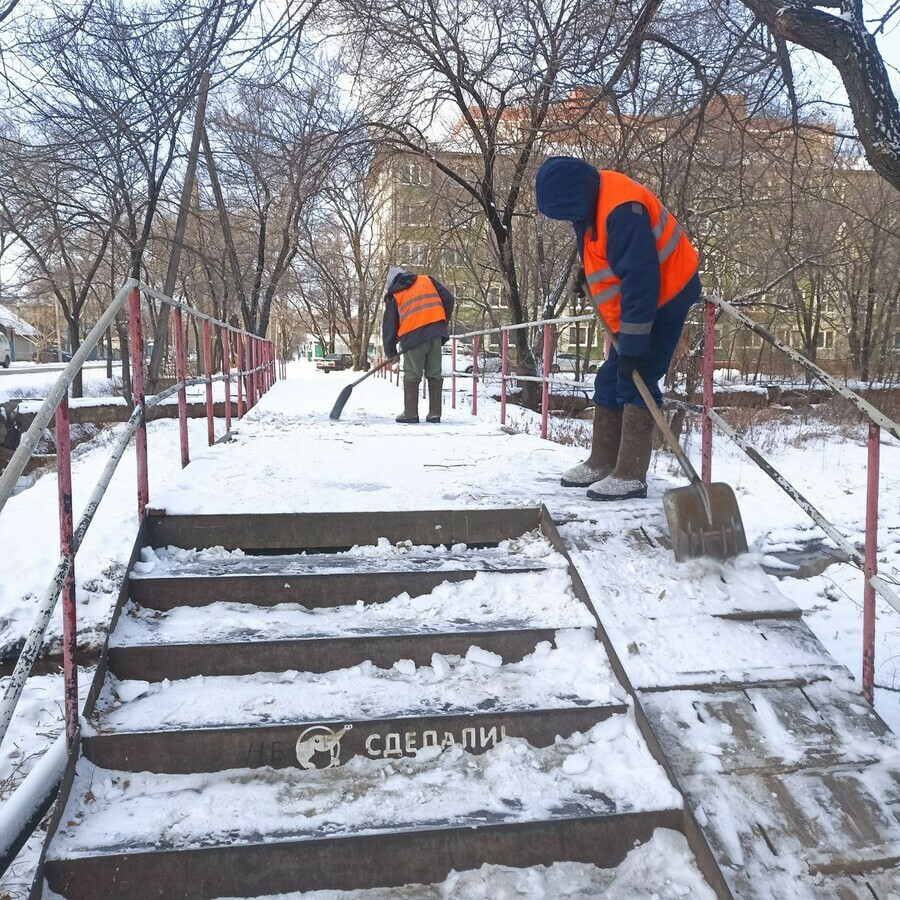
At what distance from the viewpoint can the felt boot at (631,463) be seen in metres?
3.79

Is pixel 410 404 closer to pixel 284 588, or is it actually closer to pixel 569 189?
pixel 569 189

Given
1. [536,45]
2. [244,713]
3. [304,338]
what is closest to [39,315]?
[304,338]

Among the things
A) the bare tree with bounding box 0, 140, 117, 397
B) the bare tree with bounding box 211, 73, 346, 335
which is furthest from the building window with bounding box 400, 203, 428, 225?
the bare tree with bounding box 0, 140, 117, 397

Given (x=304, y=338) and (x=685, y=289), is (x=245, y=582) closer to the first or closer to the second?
(x=685, y=289)

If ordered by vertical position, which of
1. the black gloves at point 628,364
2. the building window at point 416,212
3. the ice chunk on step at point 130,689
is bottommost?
the ice chunk on step at point 130,689

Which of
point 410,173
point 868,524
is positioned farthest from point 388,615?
point 410,173

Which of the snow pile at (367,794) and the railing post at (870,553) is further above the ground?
the railing post at (870,553)

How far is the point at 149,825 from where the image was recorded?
2039 millimetres

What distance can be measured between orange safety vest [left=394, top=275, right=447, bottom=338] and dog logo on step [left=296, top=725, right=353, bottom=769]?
609 cm

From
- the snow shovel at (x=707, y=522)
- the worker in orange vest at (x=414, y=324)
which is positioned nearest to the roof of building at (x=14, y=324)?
the worker in orange vest at (x=414, y=324)

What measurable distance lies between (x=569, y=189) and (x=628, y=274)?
48 centimetres

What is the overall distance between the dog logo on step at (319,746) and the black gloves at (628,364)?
211cm

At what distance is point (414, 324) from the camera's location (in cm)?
801

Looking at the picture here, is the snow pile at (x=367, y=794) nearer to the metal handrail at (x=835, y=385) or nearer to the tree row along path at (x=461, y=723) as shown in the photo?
the tree row along path at (x=461, y=723)
